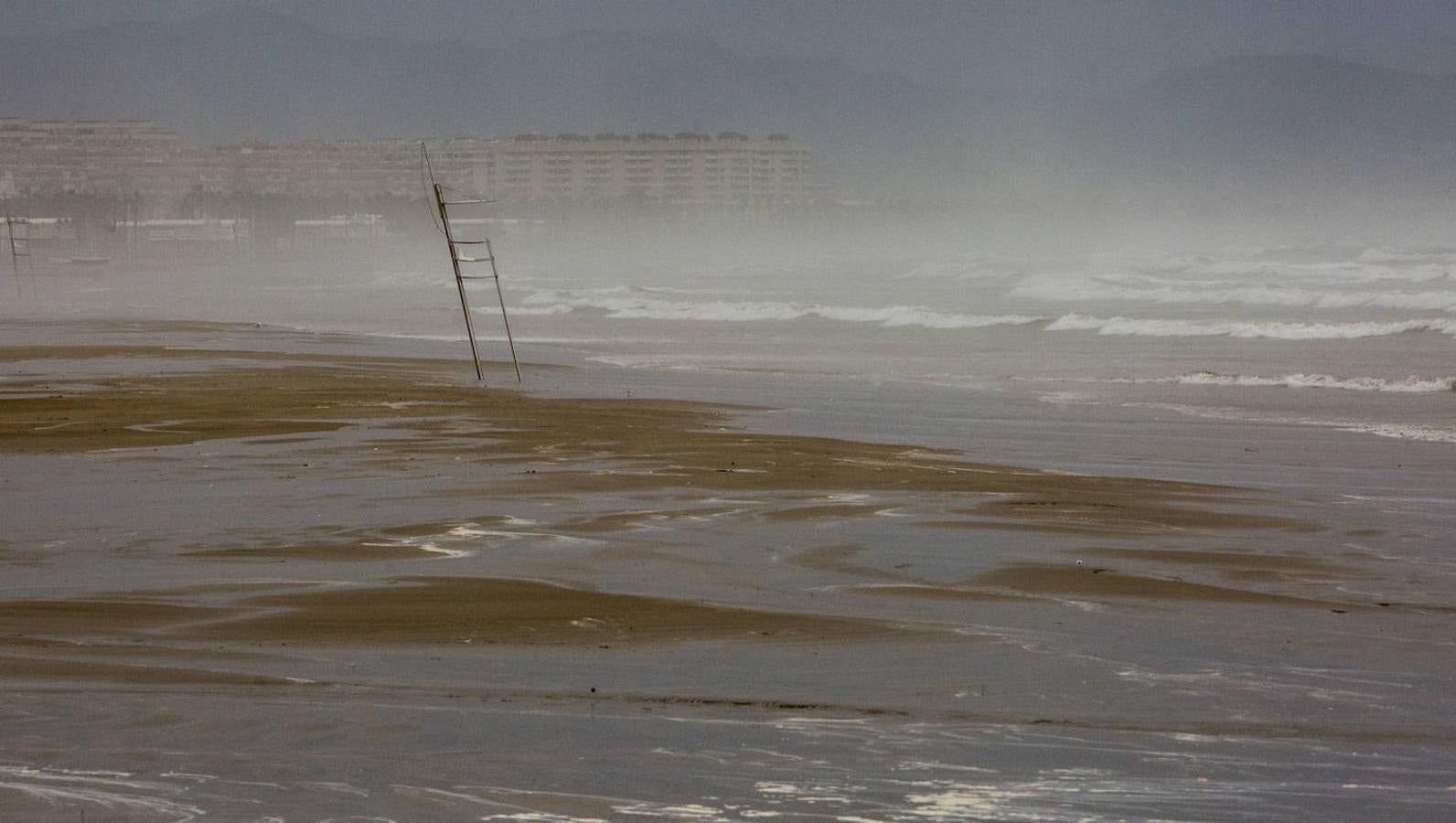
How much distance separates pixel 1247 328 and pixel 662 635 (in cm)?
2762

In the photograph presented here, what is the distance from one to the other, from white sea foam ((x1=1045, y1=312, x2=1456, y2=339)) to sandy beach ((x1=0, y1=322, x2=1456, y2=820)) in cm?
2007

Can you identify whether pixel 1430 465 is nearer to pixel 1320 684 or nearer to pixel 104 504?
pixel 1320 684

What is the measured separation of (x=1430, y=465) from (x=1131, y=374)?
9844 mm

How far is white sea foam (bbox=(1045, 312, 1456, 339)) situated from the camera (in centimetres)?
3181

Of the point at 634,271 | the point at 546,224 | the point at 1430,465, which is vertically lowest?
the point at 1430,465

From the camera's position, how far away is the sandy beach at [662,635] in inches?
209

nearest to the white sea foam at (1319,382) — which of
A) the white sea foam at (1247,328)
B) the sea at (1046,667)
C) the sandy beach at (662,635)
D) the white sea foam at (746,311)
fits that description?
the sea at (1046,667)

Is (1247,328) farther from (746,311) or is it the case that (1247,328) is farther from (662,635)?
(662,635)

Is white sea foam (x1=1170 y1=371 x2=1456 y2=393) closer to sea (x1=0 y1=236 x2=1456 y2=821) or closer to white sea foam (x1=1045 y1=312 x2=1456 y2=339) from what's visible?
sea (x1=0 y1=236 x2=1456 y2=821)

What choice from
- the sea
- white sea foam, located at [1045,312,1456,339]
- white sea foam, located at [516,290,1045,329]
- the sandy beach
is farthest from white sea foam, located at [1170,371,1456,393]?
white sea foam, located at [516,290,1045,329]

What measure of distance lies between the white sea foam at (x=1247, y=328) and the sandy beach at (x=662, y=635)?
20.1 metres

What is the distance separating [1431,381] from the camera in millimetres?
20953

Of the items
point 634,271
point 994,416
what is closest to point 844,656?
point 994,416

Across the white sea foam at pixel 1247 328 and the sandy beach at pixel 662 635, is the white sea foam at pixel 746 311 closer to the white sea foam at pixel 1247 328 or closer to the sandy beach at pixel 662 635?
the white sea foam at pixel 1247 328
